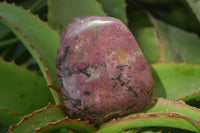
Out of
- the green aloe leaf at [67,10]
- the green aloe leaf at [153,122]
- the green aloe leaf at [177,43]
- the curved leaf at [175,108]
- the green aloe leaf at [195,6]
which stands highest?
the green aloe leaf at [67,10]

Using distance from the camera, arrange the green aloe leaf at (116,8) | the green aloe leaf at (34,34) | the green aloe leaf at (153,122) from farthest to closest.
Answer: the green aloe leaf at (116,8)
the green aloe leaf at (34,34)
the green aloe leaf at (153,122)

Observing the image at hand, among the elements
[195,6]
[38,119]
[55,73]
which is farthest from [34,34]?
[195,6]

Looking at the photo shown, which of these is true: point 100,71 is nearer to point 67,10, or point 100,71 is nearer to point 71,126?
point 71,126

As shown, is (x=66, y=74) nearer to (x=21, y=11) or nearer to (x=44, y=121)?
(x=44, y=121)

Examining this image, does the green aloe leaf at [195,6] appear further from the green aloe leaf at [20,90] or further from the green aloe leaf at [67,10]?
the green aloe leaf at [20,90]

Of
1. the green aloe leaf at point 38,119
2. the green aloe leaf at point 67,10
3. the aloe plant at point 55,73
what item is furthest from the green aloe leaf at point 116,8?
the green aloe leaf at point 38,119

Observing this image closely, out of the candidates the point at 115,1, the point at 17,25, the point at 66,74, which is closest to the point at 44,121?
the point at 66,74

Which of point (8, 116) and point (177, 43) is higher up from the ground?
point (8, 116)
